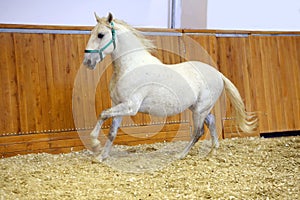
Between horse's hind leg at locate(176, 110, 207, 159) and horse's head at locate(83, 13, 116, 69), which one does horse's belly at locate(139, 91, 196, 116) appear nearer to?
horse's hind leg at locate(176, 110, 207, 159)

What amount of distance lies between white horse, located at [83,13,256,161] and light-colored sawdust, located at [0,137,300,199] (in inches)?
10.4

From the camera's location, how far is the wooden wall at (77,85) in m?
3.99

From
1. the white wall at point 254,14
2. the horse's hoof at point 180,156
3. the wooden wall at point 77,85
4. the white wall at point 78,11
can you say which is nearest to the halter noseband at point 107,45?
the wooden wall at point 77,85

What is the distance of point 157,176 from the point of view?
3277mm

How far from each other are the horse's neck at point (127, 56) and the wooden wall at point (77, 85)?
2.32ft

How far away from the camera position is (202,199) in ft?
8.93

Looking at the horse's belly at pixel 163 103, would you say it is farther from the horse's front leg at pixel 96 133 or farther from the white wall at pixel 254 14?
the white wall at pixel 254 14

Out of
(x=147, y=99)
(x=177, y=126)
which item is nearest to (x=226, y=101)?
(x=177, y=126)

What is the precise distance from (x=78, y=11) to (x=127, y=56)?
5.57ft

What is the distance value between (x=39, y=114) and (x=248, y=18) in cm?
334

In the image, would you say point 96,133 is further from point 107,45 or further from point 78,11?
point 78,11

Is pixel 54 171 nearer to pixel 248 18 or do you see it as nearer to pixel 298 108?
pixel 298 108

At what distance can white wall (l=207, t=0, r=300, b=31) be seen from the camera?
18.9 ft

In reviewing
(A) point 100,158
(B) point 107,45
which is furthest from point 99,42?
(A) point 100,158
